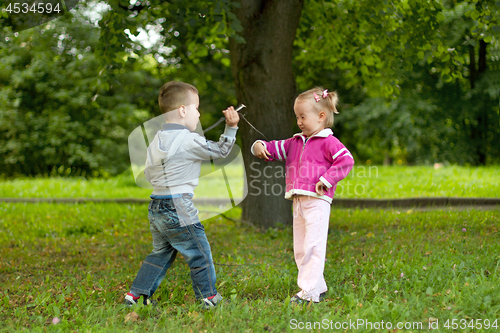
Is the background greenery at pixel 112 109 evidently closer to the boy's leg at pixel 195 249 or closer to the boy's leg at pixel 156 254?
the boy's leg at pixel 156 254

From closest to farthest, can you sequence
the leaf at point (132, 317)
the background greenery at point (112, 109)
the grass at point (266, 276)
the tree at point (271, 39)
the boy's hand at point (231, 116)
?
the grass at point (266, 276) < the leaf at point (132, 317) < the boy's hand at point (231, 116) < the tree at point (271, 39) < the background greenery at point (112, 109)

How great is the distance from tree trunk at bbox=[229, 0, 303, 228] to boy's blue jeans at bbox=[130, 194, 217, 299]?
3.01 m

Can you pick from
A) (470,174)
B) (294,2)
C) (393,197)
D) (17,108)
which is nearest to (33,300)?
(294,2)

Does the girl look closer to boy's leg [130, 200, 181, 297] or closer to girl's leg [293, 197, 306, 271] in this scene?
girl's leg [293, 197, 306, 271]

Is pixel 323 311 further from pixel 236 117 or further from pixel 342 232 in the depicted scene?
pixel 342 232

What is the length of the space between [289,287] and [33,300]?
218cm

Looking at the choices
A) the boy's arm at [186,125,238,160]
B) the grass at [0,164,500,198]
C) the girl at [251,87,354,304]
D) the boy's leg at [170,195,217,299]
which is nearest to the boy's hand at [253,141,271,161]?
the girl at [251,87,354,304]

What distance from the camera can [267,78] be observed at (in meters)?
6.14

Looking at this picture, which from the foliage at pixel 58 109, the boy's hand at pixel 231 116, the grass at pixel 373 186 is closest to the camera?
Answer: the boy's hand at pixel 231 116

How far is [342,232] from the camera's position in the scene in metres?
5.86

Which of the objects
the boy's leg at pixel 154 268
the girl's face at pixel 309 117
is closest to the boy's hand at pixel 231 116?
the girl's face at pixel 309 117

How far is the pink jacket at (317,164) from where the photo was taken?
325cm

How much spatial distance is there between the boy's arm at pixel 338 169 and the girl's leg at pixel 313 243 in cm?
21

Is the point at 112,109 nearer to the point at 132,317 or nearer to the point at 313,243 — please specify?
the point at 132,317
